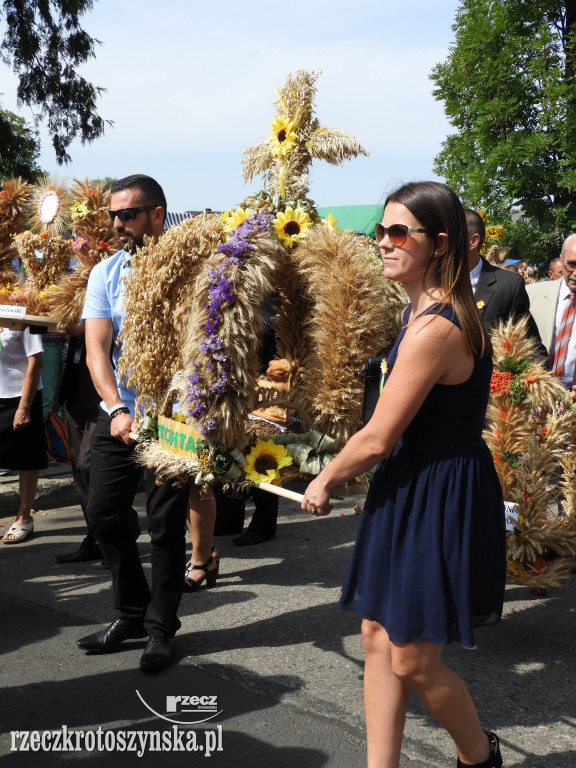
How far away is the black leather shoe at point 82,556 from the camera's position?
541 centimetres

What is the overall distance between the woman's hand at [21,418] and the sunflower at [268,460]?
3059mm

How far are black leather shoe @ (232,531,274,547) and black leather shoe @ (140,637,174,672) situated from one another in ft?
6.54

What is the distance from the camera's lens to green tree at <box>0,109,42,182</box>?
622 inches

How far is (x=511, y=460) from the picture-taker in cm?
399

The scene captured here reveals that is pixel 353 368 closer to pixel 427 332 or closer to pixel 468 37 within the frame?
pixel 427 332

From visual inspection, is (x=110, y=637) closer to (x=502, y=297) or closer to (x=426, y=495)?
(x=426, y=495)

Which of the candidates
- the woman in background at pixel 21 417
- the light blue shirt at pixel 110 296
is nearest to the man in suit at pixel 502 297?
the light blue shirt at pixel 110 296

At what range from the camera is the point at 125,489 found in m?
3.87

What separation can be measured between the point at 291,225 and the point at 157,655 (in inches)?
77.4

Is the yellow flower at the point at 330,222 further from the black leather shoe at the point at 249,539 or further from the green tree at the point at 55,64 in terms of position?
the green tree at the point at 55,64

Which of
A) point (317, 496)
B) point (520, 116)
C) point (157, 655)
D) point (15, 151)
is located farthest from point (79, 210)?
point (520, 116)

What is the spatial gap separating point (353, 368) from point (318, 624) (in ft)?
5.52

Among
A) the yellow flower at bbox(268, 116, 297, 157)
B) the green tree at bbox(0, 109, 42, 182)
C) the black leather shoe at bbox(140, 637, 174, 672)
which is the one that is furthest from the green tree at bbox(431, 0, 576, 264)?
the black leather shoe at bbox(140, 637, 174, 672)

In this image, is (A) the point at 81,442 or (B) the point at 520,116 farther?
(B) the point at 520,116
